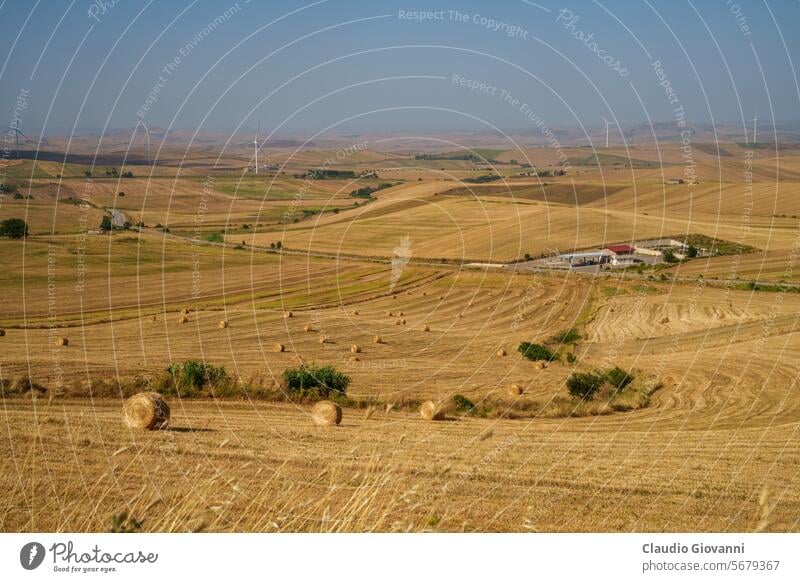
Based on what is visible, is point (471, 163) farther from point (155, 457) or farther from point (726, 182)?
point (155, 457)

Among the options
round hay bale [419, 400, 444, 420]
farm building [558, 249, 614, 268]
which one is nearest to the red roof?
farm building [558, 249, 614, 268]

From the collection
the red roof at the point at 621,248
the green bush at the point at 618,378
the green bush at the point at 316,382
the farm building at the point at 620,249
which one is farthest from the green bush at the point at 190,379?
the red roof at the point at 621,248

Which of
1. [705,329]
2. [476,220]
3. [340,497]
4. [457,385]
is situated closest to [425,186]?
[476,220]

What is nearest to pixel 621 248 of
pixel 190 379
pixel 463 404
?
pixel 463 404

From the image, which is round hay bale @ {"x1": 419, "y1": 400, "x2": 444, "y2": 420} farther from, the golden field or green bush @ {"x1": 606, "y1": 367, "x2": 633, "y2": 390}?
green bush @ {"x1": 606, "y1": 367, "x2": 633, "y2": 390}

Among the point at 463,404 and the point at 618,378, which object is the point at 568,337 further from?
the point at 463,404

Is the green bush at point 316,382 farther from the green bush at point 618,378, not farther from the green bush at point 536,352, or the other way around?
the green bush at point 536,352
